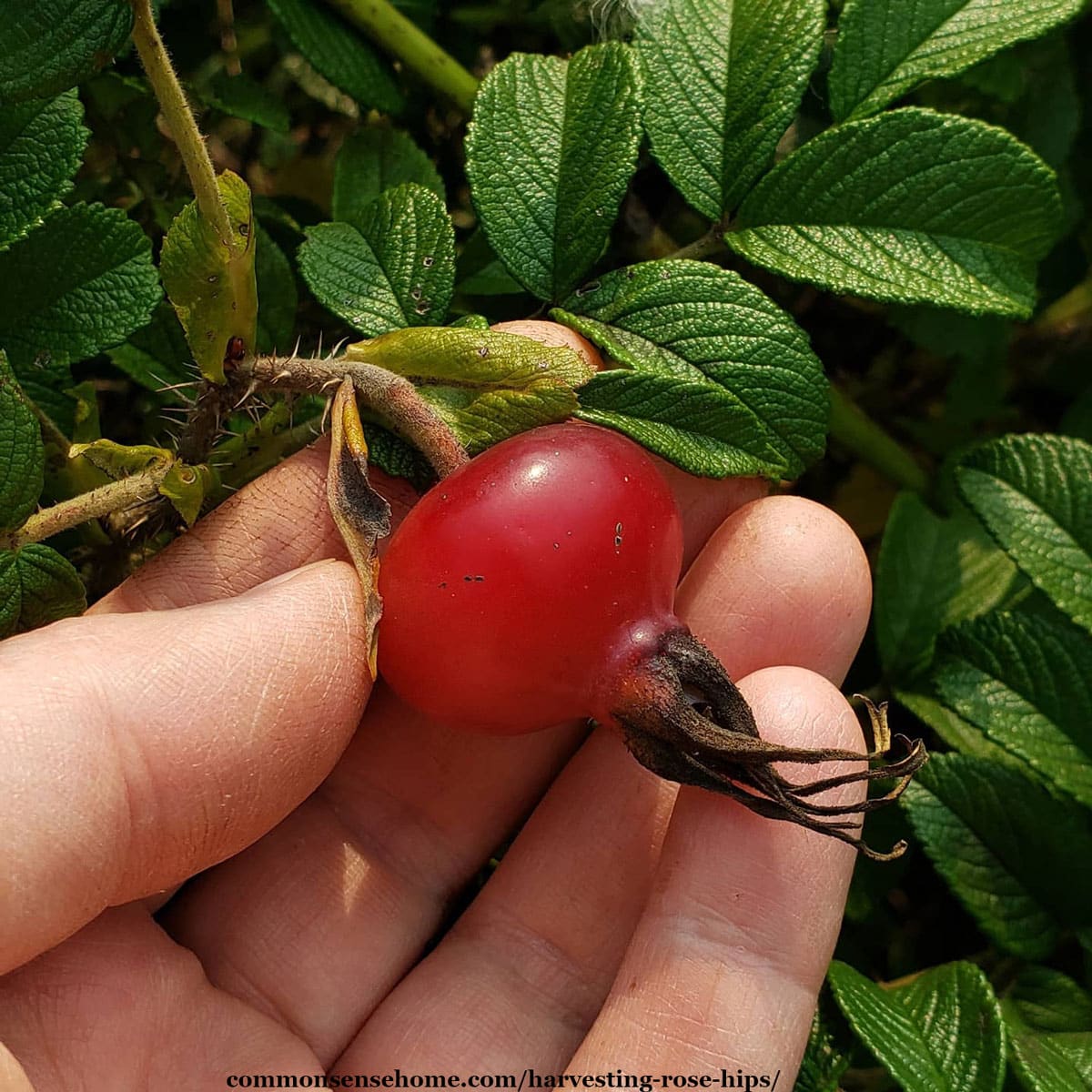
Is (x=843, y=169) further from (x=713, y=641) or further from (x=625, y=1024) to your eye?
(x=625, y=1024)

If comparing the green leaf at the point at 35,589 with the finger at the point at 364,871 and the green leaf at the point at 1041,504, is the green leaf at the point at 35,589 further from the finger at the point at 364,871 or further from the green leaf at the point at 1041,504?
the green leaf at the point at 1041,504

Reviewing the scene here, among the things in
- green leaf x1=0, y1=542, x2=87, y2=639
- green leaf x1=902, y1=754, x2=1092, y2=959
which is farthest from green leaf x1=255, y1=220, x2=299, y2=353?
green leaf x1=902, y1=754, x2=1092, y2=959

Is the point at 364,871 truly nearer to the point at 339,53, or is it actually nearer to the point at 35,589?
the point at 35,589

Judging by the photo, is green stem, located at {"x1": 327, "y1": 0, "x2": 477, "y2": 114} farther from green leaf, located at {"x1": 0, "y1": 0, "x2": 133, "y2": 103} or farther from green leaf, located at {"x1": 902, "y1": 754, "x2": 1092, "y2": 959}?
green leaf, located at {"x1": 902, "y1": 754, "x2": 1092, "y2": 959}

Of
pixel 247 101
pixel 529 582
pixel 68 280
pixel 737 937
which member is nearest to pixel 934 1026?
pixel 737 937

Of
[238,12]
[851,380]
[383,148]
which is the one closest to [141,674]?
[383,148]

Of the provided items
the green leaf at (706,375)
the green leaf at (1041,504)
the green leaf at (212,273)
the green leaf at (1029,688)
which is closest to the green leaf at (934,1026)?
the green leaf at (1029,688)
